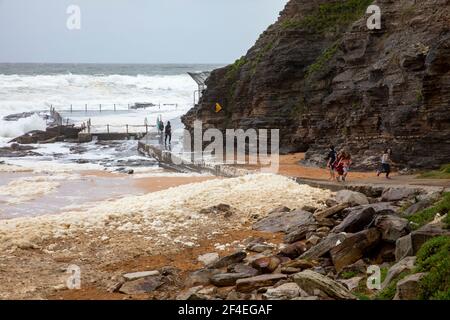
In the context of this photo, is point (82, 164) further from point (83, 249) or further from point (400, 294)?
point (400, 294)

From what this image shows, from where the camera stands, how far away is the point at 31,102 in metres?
67.6

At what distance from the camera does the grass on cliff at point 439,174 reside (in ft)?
63.7

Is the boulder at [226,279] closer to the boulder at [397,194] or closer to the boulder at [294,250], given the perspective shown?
the boulder at [294,250]

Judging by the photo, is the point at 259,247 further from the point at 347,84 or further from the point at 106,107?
the point at 106,107

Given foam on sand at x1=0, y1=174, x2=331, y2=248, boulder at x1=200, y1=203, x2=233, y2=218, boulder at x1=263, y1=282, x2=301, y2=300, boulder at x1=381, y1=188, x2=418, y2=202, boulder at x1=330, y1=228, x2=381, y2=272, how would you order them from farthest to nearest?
boulder at x1=200, y1=203, x2=233, y2=218 → boulder at x1=381, y1=188, x2=418, y2=202 → foam on sand at x1=0, y1=174, x2=331, y2=248 → boulder at x1=330, y1=228, x2=381, y2=272 → boulder at x1=263, y1=282, x2=301, y2=300

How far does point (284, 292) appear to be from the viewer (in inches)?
375

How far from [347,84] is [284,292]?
60.9 ft

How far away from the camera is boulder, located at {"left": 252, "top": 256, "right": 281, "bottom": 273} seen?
11.6 meters

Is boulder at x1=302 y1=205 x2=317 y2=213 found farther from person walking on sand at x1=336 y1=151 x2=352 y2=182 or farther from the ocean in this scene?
the ocean

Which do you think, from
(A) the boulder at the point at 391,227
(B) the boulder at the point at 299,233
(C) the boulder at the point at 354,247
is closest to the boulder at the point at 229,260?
(B) the boulder at the point at 299,233

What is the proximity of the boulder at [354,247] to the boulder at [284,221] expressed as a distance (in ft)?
12.1

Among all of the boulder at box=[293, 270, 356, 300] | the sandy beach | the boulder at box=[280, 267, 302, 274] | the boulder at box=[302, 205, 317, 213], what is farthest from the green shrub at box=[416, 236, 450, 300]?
the boulder at box=[302, 205, 317, 213]

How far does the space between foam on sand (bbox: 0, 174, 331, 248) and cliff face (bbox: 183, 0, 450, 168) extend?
17.5ft

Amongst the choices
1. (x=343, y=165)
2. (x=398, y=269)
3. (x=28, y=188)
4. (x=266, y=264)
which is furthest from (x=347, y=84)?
(x=398, y=269)
